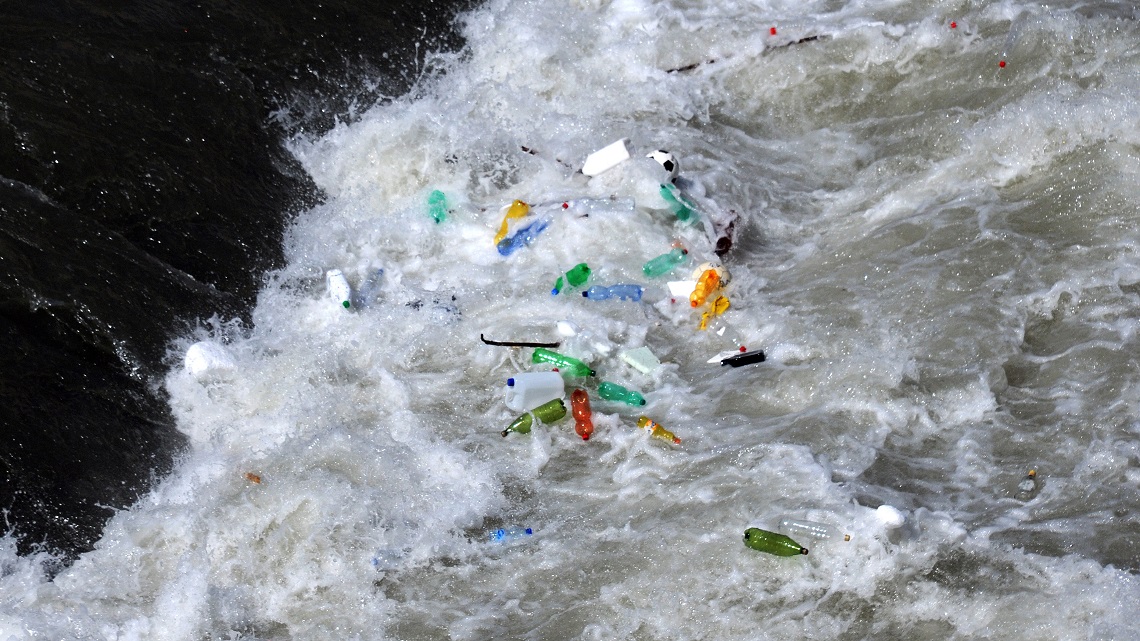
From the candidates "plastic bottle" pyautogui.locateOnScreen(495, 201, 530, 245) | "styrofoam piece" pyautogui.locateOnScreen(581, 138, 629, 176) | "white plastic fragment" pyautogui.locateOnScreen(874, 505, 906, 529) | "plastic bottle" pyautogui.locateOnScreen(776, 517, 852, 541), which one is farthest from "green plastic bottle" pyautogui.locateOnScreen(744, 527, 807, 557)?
"styrofoam piece" pyautogui.locateOnScreen(581, 138, 629, 176)

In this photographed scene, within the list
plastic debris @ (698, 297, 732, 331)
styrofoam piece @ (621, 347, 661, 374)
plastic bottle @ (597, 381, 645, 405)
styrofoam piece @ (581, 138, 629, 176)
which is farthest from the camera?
styrofoam piece @ (581, 138, 629, 176)

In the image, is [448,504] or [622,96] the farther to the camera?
[622,96]

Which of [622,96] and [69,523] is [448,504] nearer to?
[69,523]

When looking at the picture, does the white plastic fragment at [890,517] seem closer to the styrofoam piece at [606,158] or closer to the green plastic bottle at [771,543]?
the green plastic bottle at [771,543]

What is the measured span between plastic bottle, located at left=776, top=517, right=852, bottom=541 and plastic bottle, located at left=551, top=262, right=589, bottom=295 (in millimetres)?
1728

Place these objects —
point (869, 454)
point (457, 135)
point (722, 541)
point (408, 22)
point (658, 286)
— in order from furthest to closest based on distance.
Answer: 1. point (408, 22)
2. point (457, 135)
3. point (658, 286)
4. point (869, 454)
5. point (722, 541)

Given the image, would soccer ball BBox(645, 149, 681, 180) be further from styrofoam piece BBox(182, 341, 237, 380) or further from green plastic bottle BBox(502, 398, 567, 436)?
styrofoam piece BBox(182, 341, 237, 380)

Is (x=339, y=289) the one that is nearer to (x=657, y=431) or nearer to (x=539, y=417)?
(x=539, y=417)

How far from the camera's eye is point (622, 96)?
611cm

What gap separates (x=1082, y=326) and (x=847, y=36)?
263 centimetres

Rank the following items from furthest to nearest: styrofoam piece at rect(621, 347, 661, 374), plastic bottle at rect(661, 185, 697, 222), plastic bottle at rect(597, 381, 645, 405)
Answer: plastic bottle at rect(661, 185, 697, 222) → styrofoam piece at rect(621, 347, 661, 374) → plastic bottle at rect(597, 381, 645, 405)

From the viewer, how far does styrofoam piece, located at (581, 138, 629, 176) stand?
17.5 feet

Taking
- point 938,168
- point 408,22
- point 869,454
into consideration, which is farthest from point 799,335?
point 408,22

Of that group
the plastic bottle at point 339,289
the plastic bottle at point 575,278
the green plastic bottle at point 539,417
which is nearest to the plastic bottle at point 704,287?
the plastic bottle at point 575,278
